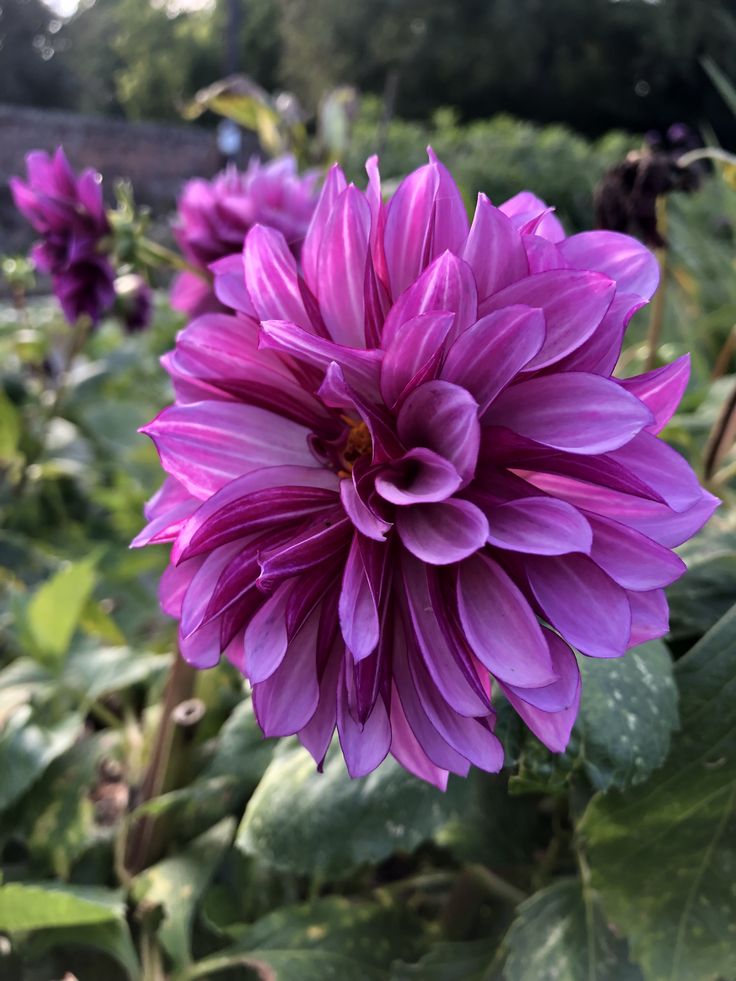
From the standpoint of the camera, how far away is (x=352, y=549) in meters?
0.28

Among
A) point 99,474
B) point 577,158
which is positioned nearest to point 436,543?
point 99,474

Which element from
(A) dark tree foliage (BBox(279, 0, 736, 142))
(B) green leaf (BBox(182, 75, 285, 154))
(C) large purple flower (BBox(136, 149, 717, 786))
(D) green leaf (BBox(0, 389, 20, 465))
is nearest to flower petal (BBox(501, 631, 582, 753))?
(C) large purple flower (BBox(136, 149, 717, 786))

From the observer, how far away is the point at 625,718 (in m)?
0.35

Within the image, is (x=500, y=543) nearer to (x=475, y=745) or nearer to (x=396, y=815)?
(x=475, y=745)

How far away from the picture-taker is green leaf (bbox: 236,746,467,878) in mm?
402

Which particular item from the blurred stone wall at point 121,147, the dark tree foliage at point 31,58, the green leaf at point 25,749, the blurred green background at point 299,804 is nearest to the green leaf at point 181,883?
the blurred green background at point 299,804

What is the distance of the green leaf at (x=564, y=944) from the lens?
43 cm

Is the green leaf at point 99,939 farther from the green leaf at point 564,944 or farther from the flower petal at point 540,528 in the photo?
the flower petal at point 540,528

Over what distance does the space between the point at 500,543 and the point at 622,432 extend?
0.17 feet

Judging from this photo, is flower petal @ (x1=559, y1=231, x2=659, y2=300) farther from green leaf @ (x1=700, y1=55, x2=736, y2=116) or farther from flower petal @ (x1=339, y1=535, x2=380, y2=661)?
green leaf @ (x1=700, y1=55, x2=736, y2=116)

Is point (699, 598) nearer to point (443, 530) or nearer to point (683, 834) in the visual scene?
point (683, 834)

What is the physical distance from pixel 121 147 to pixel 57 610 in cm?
972

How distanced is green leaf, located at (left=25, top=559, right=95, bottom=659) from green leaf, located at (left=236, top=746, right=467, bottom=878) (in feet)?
1.19

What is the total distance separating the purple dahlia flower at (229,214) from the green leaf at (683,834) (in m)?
0.40
